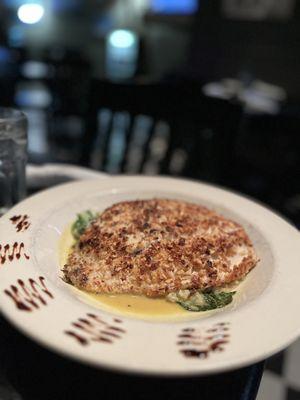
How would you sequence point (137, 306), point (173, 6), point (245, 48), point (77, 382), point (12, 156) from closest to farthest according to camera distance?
point (77, 382), point (137, 306), point (12, 156), point (245, 48), point (173, 6)

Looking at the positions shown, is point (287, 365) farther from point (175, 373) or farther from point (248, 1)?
point (248, 1)

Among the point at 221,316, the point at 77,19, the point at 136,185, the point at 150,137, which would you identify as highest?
the point at 221,316

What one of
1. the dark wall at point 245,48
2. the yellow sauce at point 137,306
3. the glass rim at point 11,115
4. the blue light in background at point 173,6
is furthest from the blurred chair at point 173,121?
the blue light in background at point 173,6

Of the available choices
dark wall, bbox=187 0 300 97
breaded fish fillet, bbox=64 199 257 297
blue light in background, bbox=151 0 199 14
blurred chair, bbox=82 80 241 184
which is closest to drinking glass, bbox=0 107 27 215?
breaded fish fillet, bbox=64 199 257 297

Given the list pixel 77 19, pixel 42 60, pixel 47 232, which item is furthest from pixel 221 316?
pixel 77 19

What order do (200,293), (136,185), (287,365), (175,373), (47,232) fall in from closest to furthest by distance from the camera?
(175,373)
(200,293)
(47,232)
(136,185)
(287,365)

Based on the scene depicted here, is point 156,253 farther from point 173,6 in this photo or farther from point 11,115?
point 173,6

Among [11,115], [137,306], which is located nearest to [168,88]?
[11,115]

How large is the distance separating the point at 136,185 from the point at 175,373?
742 mm

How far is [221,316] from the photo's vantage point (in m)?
0.69

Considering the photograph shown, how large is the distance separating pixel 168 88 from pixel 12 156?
3.26 ft

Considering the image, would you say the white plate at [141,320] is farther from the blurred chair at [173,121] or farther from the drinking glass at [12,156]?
the blurred chair at [173,121]

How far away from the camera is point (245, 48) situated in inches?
211

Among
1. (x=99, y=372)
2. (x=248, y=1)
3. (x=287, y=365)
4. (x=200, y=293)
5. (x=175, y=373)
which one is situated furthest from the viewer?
(x=248, y=1)
